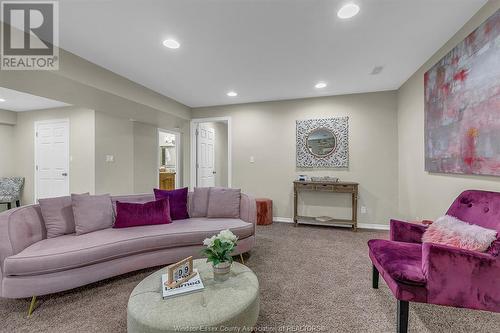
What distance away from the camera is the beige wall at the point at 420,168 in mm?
2033

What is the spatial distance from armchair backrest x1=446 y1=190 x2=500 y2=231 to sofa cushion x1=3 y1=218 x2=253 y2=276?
1967 millimetres

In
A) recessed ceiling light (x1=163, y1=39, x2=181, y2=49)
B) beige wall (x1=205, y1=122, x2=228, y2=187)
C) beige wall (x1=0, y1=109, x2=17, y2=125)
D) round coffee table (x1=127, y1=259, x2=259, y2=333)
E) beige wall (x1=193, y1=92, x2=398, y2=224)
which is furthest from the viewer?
beige wall (x1=205, y1=122, x2=228, y2=187)

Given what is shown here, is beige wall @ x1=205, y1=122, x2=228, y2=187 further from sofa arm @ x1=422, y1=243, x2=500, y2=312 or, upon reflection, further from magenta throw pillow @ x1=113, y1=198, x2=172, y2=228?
sofa arm @ x1=422, y1=243, x2=500, y2=312

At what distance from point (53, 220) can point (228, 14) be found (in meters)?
2.58

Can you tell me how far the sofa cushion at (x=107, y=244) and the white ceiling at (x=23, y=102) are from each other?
3.67 meters

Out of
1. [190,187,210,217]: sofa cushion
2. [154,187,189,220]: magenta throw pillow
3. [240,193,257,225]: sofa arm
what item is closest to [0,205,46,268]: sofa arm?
[154,187,189,220]: magenta throw pillow

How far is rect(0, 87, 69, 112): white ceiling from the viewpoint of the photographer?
417 centimetres

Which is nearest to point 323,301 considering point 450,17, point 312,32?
point 312,32

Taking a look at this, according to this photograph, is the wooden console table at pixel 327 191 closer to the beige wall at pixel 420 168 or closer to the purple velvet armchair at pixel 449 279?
the beige wall at pixel 420 168

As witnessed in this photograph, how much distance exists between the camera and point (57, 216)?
2229 millimetres

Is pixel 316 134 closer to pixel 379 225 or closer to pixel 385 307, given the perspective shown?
pixel 379 225

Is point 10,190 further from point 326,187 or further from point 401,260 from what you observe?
point 401,260

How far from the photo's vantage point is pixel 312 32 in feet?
7.41

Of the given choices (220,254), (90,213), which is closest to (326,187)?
(220,254)
